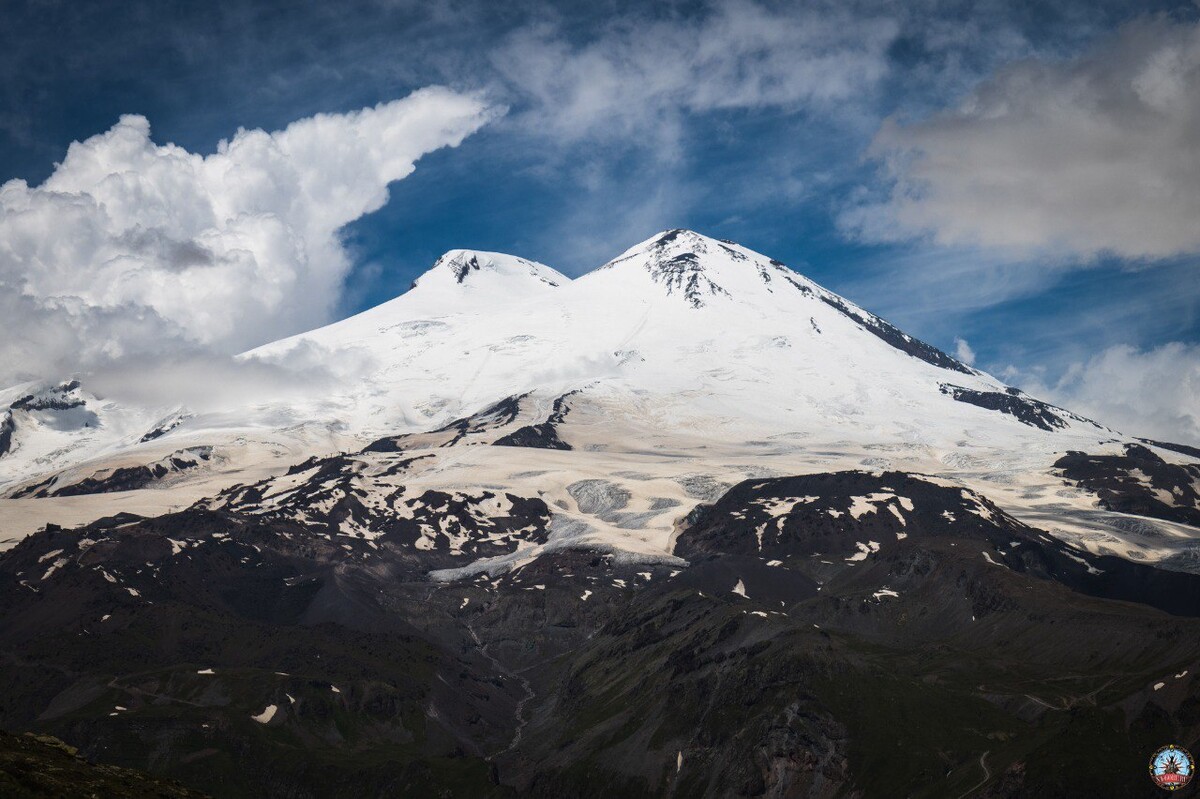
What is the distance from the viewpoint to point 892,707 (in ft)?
651

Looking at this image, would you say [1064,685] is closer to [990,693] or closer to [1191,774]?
[990,693]

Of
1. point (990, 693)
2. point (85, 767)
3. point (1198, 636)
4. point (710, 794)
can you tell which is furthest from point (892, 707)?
point (85, 767)

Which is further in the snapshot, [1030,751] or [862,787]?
[862,787]

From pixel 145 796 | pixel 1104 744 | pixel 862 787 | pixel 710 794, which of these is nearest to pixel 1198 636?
pixel 1104 744

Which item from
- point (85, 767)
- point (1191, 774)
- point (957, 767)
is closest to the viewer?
point (85, 767)

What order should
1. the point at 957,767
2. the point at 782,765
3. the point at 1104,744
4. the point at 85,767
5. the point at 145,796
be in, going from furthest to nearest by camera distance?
the point at 782,765 → the point at 957,767 → the point at 1104,744 → the point at 85,767 → the point at 145,796

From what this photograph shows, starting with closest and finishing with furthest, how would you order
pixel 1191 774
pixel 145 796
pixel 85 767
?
pixel 145 796
pixel 85 767
pixel 1191 774

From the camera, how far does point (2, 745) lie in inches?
4124

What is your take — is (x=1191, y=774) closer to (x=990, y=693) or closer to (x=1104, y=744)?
(x=1104, y=744)

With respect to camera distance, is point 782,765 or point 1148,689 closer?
point 1148,689

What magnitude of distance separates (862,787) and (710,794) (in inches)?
1019

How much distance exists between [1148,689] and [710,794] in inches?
2661

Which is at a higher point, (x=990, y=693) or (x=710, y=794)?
(x=990, y=693)

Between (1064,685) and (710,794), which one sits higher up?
(1064,685)
